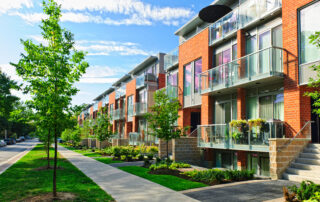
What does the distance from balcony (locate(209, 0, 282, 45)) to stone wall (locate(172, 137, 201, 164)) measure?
7033mm

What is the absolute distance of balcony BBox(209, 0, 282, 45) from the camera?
13945 millimetres

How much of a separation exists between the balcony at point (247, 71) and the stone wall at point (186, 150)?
369 centimetres

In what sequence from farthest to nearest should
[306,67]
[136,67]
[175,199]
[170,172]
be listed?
[136,67] → [170,172] → [306,67] → [175,199]

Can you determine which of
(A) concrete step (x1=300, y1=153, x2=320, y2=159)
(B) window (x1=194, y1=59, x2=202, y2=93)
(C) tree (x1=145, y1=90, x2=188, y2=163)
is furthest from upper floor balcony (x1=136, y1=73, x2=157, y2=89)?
(A) concrete step (x1=300, y1=153, x2=320, y2=159)

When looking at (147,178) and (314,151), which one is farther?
(147,178)

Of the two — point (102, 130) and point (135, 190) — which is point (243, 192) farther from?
point (102, 130)

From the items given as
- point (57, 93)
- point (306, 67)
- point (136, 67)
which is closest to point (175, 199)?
point (57, 93)

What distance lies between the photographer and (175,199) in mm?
8203

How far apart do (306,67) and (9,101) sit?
46044 millimetres

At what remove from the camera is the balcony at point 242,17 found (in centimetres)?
1395

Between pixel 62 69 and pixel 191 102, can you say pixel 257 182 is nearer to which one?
pixel 62 69

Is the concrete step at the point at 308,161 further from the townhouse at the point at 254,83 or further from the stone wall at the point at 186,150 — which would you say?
the stone wall at the point at 186,150

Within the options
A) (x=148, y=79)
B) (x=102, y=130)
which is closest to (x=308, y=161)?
(x=148, y=79)

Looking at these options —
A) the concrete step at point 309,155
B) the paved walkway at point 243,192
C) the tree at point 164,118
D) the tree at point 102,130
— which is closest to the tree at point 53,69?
the paved walkway at point 243,192
